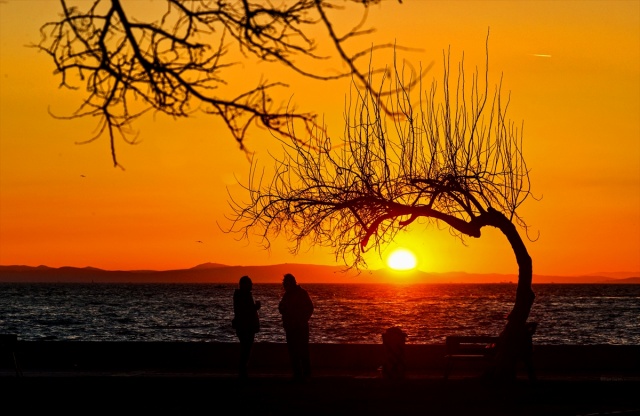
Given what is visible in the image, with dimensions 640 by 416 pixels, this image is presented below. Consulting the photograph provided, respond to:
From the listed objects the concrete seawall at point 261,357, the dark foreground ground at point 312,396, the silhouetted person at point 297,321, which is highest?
the silhouetted person at point 297,321

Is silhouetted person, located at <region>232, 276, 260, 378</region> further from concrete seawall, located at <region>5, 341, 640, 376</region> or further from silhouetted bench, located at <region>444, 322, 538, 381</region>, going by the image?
silhouetted bench, located at <region>444, 322, 538, 381</region>

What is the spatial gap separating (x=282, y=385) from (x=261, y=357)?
4.27 metres

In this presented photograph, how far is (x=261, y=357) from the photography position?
81.7 ft

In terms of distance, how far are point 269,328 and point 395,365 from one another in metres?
63.3

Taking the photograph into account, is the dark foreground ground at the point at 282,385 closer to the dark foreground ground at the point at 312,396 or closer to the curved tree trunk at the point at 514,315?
the dark foreground ground at the point at 312,396

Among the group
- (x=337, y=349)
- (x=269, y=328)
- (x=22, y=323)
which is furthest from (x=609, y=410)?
(x=22, y=323)

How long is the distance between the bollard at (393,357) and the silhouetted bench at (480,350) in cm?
99

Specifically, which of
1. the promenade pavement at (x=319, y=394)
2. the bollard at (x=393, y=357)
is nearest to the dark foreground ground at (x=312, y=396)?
the promenade pavement at (x=319, y=394)

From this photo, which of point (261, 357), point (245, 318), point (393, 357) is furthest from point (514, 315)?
point (261, 357)

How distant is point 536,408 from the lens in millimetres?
17578

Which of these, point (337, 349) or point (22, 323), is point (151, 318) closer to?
point (22, 323)

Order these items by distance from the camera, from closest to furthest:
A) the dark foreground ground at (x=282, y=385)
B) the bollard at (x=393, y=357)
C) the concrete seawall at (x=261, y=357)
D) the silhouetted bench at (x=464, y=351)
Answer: the dark foreground ground at (x=282, y=385) → the bollard at (x=393, y=357) → the silhouetted bench at (x=464, y=351) → the concrete seawall at (x=261, y=357)

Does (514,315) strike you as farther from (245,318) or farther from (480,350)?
(245,318)

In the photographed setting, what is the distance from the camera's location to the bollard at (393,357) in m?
20.6
